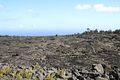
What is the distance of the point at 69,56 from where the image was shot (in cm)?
1964

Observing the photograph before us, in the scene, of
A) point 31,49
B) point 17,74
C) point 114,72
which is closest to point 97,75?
point 114,72

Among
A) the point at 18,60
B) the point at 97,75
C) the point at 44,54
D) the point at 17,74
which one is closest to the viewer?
the point at 17,74

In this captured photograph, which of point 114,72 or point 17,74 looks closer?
point 17,74

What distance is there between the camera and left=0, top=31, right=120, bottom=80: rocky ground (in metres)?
17.2

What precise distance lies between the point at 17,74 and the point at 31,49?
17.6 ft

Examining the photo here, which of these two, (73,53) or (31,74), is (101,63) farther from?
(31,74)

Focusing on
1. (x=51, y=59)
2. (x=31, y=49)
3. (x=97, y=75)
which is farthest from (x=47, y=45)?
(x=97, y=75)

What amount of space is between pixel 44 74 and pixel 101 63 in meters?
3.37

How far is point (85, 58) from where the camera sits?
19312 mm

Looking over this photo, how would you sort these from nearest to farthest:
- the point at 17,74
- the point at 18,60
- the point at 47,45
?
1. the point at 17,74
2. the point at 18,60
3. the point at 47,45

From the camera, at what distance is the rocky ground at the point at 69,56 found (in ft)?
56.3

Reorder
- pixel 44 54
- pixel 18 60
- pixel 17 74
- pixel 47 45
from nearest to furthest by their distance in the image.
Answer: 1. pixel 17 74
2. pixel 18 60
3. pixel 44 54
4. pixel 47 45

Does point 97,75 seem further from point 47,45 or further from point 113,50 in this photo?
point 47,45

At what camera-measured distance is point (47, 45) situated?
22.2 m
